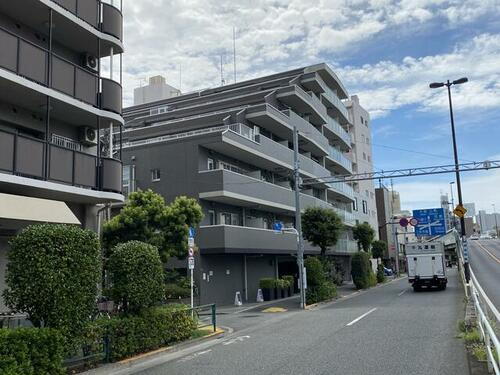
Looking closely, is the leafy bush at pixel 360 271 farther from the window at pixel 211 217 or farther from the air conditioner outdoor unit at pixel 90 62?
the air conditioner outdoor unit at pixel 90 62

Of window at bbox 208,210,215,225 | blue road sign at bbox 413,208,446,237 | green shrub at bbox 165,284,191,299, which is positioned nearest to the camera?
green shrub at bbox 165,284,191,299

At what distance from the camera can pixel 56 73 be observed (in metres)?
14.1

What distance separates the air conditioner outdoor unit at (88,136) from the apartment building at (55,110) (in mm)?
33

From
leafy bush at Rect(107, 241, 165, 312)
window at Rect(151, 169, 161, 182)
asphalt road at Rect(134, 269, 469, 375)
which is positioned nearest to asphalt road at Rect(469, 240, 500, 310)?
asphalt road at Rect(134, 269, 469, 375)

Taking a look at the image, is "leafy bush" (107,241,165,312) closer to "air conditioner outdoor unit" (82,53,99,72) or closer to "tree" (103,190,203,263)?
"air conditioner outdoor unit" (82,53,99,72)

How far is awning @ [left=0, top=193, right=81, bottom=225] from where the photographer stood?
35.1 feet

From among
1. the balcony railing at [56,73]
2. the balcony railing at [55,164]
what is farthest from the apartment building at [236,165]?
the balcony railing at [55,164]

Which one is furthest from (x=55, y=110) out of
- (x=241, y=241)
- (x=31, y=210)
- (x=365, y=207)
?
(x=365, y=207)

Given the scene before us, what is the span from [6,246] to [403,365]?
1060 centimetres

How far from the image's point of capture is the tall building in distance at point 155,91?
5688 cm

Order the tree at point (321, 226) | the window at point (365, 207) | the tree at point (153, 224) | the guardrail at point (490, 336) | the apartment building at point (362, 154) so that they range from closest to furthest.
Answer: the guardrail at point (490, 336) < the tree at point (153, 224) < the tree at point (321, 226) < the window at point (365, 207) < the apartment building at point (362, 154)

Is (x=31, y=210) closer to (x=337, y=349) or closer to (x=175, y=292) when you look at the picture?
(x=337, y=349)

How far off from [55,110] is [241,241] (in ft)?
51.4

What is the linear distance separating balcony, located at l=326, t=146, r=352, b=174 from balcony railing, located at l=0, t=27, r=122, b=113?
111 ft
